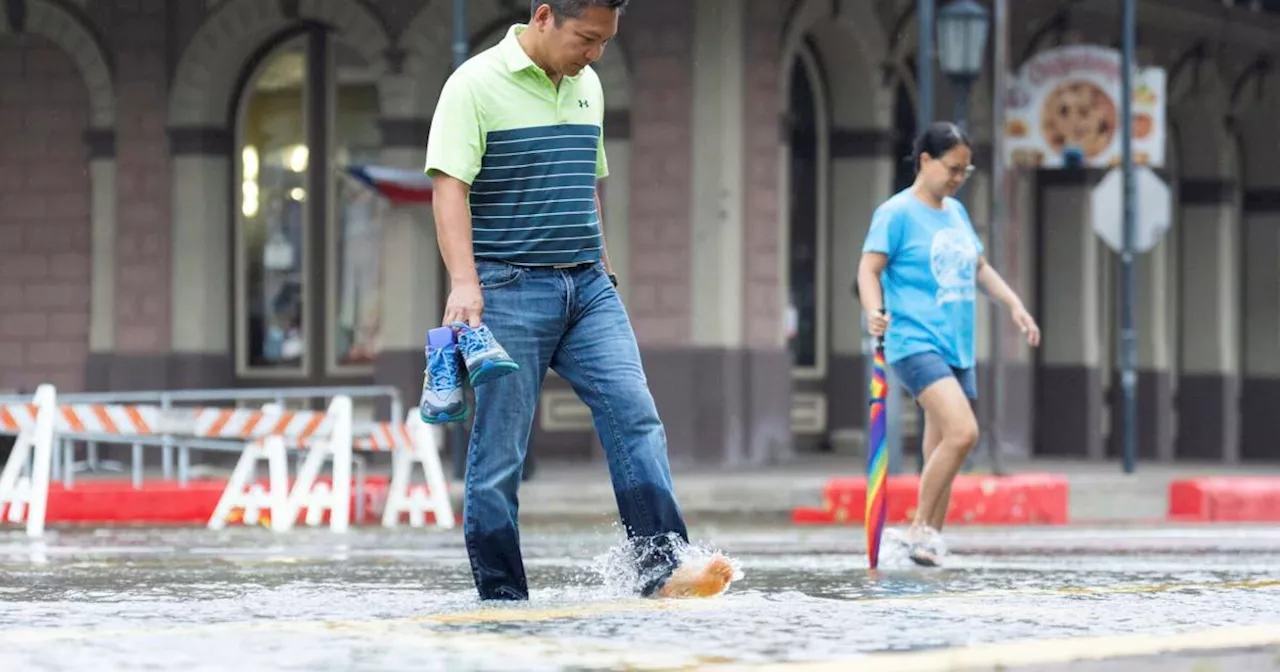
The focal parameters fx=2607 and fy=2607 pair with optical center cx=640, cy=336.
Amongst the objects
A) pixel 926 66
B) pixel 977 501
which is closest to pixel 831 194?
pixel 926 66

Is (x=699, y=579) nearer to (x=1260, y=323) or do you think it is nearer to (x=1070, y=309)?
(x=1070, y=309)

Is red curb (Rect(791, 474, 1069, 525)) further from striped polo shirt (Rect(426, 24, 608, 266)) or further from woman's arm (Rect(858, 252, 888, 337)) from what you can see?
striped polo shirt (Rect(426, 24, 608, 266))

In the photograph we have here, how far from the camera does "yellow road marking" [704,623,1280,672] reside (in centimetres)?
557

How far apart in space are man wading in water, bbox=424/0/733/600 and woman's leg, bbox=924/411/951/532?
306 centimetres

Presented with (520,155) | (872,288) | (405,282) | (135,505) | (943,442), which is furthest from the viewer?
(405,282)

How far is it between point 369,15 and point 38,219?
3741 mm

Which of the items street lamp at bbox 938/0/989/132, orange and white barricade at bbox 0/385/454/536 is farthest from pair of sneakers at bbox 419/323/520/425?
street lamp at bbox 938/0/989/132

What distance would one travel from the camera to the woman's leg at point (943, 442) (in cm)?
1028

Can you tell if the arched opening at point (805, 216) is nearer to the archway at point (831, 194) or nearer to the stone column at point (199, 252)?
the archway at point (831, 194)

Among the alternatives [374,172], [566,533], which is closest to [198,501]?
[566,533]

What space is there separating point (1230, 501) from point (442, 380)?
10.5 m

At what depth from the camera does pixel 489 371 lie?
23.1ft

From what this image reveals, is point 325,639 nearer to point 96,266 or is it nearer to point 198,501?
point 198,501

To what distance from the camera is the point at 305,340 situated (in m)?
24.1
